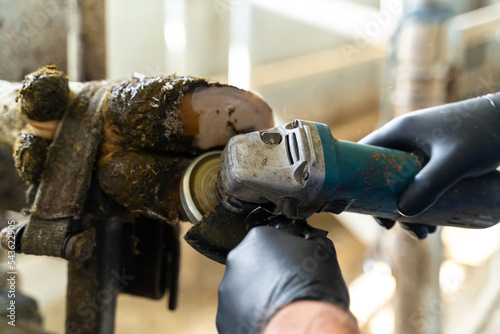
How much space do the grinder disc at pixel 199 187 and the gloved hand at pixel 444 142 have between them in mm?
320

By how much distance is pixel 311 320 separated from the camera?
44cm

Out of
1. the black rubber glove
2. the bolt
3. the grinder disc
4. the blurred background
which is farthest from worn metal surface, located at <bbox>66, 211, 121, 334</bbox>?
the black rubber glove

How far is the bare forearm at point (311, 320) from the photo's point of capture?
44cm

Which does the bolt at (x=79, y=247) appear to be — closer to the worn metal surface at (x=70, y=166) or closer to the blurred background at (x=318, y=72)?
the worn metal surface at (x=70, y=166)

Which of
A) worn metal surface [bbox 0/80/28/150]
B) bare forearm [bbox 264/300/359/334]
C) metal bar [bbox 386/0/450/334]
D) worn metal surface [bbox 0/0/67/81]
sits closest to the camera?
bare forearm [bbox 264/300/359/334]

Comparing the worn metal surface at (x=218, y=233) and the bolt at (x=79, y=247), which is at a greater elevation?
the worn metal surface at (x=218, y=233)

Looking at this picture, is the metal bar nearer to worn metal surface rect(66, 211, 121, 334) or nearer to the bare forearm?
worn metal surface rect(66, 211, 121, 334)

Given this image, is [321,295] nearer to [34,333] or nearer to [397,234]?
[34,333]

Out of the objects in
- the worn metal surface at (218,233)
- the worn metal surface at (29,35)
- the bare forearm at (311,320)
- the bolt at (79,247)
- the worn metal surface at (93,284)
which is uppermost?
the worn metal surface at (29,35)

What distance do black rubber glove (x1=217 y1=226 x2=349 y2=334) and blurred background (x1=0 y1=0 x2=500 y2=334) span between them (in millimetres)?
608

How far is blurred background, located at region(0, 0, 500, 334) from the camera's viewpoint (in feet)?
4.34

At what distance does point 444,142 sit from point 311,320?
0.48 m

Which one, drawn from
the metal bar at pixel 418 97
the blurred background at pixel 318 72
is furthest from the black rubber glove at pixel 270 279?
the metal bar at pixel 418 97

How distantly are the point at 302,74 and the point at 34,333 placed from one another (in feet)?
4.48
